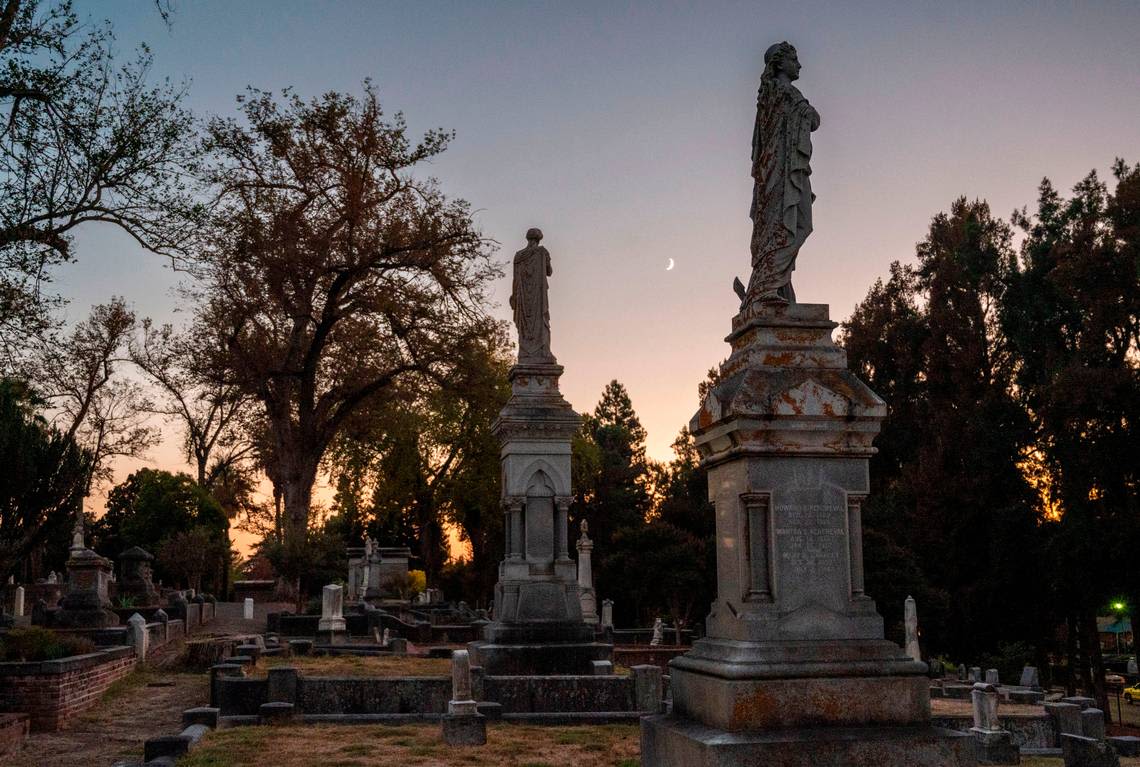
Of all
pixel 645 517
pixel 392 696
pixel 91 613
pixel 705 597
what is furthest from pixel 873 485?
pixel 392 696

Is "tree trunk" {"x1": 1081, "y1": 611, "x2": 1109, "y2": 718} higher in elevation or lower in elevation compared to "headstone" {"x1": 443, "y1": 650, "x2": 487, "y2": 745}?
lower

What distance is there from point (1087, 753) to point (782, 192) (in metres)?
8.19

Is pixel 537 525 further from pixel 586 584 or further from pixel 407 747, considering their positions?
pixel 586 584

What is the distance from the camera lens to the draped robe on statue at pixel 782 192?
8.03m

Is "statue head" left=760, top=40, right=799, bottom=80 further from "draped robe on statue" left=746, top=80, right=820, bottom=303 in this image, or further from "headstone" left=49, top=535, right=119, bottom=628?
"headstone" left=49, top=535, right=119, bottom=628

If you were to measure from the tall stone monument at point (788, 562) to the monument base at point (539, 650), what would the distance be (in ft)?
22.1

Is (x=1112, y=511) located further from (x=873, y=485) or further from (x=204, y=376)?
(x=204, y=376)

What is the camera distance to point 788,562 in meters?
7.20

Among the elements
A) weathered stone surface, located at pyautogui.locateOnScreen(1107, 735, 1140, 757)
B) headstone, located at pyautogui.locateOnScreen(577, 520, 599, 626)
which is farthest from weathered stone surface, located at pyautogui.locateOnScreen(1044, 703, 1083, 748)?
headstone, located at pyautogui.locateOnScreen(577, 520, 599, 626)

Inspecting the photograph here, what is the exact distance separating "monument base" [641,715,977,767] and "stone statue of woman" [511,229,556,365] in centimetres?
946

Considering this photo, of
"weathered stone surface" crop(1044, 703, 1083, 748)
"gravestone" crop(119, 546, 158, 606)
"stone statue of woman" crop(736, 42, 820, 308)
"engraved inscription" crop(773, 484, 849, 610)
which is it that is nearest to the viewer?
"engraved inscription" crop(773, 484, 849, 610)

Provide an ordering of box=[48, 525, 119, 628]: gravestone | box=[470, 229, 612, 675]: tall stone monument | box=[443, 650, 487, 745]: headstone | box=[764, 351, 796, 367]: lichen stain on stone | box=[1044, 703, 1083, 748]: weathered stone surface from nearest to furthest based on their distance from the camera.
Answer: box=[764, 351, 796, 367]: lichen stain on stone → box=[443, 650, 487, 745]: headstone → box=[1044, 703, 1083, 748]: weathered stone surface → box=[470, 229, 612, 675]: tall stone monument → box=[48, 525, 119, 628]: gravestone

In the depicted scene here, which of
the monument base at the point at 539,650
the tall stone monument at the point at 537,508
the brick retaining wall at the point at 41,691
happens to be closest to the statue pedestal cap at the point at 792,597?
the monument base at the point at 539,650

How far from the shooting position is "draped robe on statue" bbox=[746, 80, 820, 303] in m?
8.03
